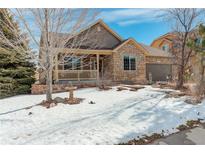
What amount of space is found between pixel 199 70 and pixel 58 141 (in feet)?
26.3

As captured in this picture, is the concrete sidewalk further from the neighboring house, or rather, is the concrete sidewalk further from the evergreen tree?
the neighboring house

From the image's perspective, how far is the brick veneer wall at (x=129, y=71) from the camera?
549 inches

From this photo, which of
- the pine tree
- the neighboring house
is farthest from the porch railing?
the pine tree

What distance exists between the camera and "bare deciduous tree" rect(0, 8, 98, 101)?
694 cm

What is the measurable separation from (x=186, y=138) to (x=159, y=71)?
13.1 m

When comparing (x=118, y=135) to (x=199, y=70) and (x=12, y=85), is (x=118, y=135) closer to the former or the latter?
(x=199, y=70)

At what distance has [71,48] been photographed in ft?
29.1

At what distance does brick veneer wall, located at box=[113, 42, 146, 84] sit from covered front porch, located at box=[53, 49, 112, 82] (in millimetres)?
764

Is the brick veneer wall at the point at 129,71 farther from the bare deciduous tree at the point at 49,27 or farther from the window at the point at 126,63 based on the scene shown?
the bare deciduous tree at the point at 49,27

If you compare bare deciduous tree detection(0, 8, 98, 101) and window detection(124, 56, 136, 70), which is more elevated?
bare deciduous tree detection(0, 8, 98, 101)

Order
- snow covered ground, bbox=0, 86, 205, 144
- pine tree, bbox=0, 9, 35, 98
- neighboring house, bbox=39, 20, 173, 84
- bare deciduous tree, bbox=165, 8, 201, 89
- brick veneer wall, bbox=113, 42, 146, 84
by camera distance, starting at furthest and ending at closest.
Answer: brick veneer wall, bbox=113, 42, 146, 84 < neighboring house, bbox=39, 20, 173, 84 < pine tree, bbox=0, 9, 35, 98 < bare deciduous tree, bbox=165, 8, 201, 89 < snow covered ground, bbox=0, 86, 205, 144

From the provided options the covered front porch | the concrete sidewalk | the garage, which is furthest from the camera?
the garage

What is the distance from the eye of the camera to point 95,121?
5309 millimetres
